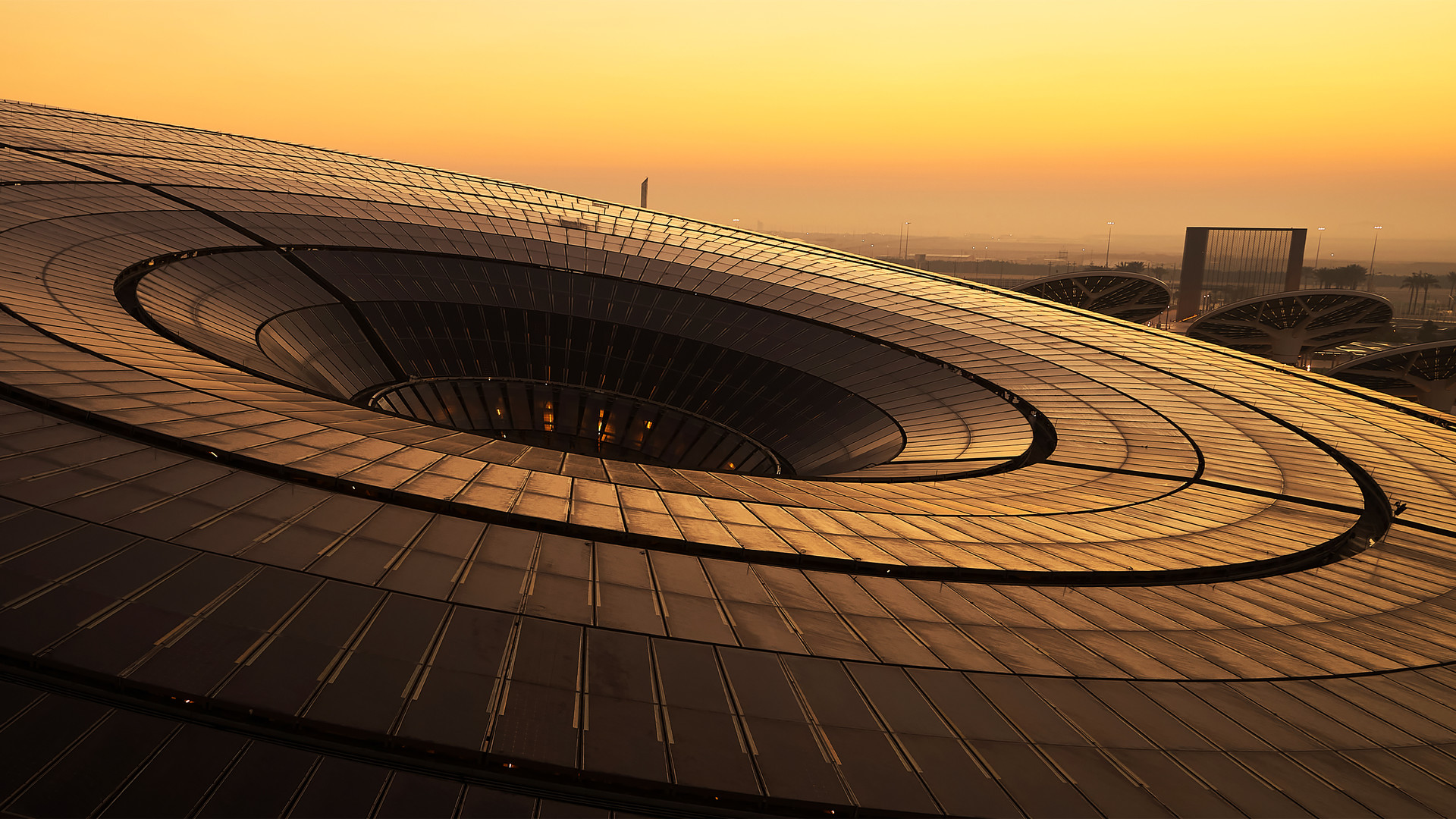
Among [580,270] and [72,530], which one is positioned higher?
[580,270]

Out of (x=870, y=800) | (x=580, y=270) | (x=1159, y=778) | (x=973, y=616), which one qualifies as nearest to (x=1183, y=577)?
(x=973, y=616)

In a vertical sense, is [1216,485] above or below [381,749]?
below

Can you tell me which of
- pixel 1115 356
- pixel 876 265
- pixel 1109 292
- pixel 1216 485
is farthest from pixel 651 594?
pixel 1109 292

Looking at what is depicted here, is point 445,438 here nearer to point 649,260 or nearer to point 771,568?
point 771,568

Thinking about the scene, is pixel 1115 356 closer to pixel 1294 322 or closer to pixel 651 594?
pixel 651 594

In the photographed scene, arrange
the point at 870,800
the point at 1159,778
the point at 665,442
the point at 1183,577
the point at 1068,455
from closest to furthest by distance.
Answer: the point at 870,800, the point at 1159,778, the point at 1183,577, the point at 1068,455, the point at 665,442

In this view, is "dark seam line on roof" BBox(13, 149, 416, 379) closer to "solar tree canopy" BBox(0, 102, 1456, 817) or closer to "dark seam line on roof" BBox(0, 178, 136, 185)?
"solar tree canopy" BBox(0, 102, 1456, 817)

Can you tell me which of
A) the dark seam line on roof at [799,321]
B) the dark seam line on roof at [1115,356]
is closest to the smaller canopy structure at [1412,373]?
the dark seam line on roof at [1115,356]
